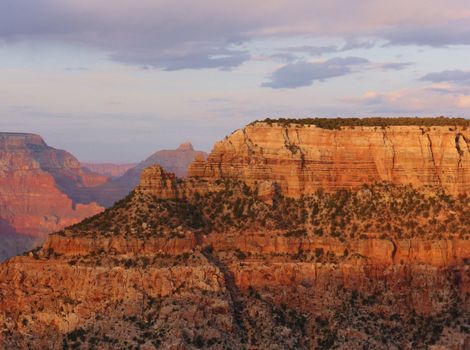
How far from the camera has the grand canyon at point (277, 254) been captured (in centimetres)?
8606

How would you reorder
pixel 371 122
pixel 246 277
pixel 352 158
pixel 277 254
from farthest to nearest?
pixel 371 122
pixel 352 158
pixel 277 254
pixel 246 277

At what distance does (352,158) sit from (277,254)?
1287 centimetres

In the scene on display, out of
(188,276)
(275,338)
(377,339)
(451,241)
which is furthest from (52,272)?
(451,241)

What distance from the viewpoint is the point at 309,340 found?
87.1m

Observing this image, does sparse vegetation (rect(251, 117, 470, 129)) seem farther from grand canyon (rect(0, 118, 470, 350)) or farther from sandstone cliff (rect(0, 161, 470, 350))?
sandstone cliff (rect(0, 161, 470, 350))

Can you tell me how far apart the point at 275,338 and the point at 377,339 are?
839cm

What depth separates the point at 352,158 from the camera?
98.7 m

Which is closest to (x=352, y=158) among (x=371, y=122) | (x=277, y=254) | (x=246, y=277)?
(x=371, y=122)

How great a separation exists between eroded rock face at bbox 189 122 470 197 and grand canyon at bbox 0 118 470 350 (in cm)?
13

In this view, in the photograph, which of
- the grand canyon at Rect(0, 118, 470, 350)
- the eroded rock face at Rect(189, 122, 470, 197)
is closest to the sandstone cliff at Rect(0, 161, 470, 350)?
the grand canyon at Rect(0, 118, 470, 350)

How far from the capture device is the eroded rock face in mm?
98125

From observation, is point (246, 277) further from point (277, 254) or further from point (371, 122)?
point (371, 122)

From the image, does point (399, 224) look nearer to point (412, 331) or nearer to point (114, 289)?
point (412, 331)

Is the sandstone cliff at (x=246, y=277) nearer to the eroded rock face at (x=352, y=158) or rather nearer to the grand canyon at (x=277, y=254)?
the grand canyon at (x=277, y=254)
